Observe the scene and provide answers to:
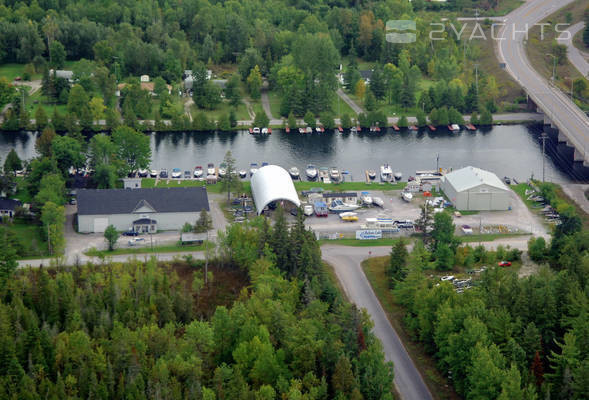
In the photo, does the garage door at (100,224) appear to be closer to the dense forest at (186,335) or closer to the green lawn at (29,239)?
the green lawn at (29,239)

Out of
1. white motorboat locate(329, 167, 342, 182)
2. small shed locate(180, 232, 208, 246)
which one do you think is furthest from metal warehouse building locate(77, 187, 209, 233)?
white motorboat locate(329, 167, 342, 182)

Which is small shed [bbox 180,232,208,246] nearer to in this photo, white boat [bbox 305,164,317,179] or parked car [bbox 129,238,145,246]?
parked car [bbox 129,238,145,246]

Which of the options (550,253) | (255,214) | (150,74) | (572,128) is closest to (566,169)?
(572,128)

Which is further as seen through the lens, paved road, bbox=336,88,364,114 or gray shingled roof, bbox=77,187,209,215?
paved road, bbox=336,88,364,114

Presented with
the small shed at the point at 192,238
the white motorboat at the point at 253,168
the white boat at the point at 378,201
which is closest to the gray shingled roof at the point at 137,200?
the small shed at the point at 192,238

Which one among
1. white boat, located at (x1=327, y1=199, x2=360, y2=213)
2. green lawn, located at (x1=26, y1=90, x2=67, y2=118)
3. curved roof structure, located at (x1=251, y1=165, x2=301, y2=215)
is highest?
green lawn, located at (x1=26, y1=90, x2=67, y2=118)

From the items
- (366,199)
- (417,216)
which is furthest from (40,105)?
(417,216)
